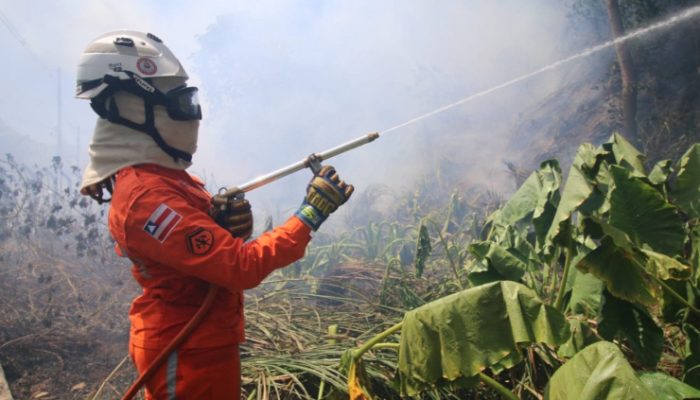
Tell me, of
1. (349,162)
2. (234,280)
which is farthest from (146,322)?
(349,162)

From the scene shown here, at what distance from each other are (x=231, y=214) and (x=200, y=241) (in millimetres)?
284

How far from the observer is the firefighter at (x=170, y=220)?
1.67 meters

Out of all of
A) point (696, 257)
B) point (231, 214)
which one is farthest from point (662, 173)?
point (231, 214)

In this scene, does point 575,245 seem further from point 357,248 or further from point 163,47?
point 357,248

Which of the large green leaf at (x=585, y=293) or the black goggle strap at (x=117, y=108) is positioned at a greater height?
the black goggle strap at (x=117, y=108)

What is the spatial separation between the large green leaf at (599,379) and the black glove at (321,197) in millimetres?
1086

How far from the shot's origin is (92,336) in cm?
516

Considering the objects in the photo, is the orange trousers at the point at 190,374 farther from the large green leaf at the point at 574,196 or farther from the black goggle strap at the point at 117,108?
the large green leaf at the point at 574,196

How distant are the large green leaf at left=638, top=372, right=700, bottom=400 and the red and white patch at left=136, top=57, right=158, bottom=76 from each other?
2331 mm

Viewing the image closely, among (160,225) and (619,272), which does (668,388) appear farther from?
(160,225)

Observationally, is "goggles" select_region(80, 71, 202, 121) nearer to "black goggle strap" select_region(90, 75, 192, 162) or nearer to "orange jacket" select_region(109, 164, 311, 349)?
"black goggle strap" select_region(90, 75, 192, 162)

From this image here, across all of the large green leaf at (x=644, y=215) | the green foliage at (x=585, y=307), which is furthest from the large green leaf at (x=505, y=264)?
the large green leaf at (x=644, y=215)

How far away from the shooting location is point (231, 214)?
1.93 meters

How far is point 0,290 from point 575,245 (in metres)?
6.38
